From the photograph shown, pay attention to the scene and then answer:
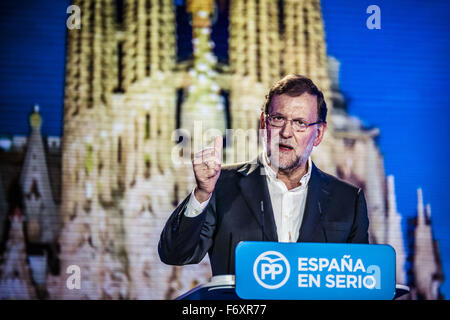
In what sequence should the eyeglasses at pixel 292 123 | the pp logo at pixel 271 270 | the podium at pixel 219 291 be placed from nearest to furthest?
the podium at pixel 219 291, the pp logo at pixel 271 270, the eyeglasses at pixel 292 123

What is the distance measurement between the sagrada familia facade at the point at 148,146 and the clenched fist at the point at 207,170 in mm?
346

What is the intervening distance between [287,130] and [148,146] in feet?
2.45

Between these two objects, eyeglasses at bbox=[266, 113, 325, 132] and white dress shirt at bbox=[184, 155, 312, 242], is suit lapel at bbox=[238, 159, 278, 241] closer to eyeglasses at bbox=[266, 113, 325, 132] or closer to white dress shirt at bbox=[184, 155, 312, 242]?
white dress shirt at bbox=[184, 155, 312, 242]

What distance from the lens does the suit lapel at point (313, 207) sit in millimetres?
3805

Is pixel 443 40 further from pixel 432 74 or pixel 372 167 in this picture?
pixel 372 167

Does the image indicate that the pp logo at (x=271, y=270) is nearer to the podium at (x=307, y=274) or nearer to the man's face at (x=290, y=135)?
the podium at (x=307, y=274)

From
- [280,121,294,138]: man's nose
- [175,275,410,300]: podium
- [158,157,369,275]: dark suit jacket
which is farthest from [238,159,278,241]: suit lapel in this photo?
[175,275,410,300]: podium

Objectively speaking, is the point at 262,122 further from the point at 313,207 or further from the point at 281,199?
the point at 313,207

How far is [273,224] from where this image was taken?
149 inches

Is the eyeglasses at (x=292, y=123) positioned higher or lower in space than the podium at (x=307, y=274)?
higher

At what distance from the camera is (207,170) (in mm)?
3559

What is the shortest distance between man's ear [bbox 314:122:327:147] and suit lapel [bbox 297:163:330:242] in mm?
189

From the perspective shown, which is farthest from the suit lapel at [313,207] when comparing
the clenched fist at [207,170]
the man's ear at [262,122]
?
the clenched fist at [207,170]

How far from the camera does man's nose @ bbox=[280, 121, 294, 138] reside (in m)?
3.82
